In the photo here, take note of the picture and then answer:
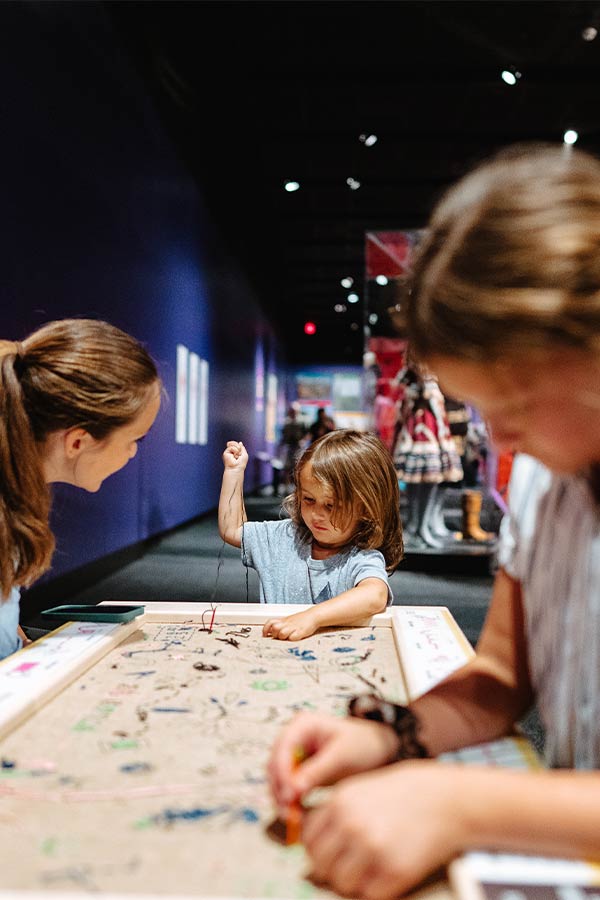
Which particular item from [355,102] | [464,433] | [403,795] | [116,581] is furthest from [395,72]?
[403,795]

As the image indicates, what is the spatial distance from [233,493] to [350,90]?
203 inches

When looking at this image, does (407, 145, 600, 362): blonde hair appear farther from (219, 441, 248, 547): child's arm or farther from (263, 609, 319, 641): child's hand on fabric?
(219, 441, 248, 547): child's arm

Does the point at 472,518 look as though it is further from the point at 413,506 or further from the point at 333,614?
the point at 333,614

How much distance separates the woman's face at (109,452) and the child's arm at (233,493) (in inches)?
21.4

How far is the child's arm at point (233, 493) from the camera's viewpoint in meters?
1.90

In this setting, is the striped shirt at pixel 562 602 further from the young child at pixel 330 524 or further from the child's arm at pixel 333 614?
the young child at pixel 330 524

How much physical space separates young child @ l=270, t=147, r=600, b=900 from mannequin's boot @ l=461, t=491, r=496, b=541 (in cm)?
526

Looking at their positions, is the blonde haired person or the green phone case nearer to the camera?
the blonde haired person

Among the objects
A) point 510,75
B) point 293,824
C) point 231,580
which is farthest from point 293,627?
point 510,75

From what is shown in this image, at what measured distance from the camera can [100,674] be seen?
40.4 inches

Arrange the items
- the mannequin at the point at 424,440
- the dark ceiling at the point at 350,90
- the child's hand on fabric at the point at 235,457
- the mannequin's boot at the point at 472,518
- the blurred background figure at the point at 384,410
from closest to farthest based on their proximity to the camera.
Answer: the child's hand on fabric at the point at 235,457 < the dark ceiling at the point at 350,90 < the mannequin at the point at 424,440 < the blurred background figure at the point at 384,410 < the mannequin's boot at the point at 472,518

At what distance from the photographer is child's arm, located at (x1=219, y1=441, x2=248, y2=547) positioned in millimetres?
1900

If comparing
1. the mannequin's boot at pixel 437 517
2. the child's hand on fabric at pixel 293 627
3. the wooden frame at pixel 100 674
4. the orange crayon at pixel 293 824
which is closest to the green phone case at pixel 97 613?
the wooden frame at pixel 100 674

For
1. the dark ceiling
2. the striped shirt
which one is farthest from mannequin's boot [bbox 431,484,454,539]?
the striped shirt
